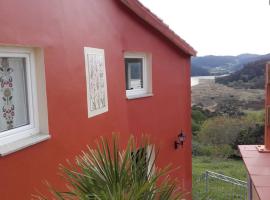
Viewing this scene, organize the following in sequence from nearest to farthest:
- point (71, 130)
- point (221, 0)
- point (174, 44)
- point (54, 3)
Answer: point (54, 3), point (71, 130), point (174, 44), point (221, 0)

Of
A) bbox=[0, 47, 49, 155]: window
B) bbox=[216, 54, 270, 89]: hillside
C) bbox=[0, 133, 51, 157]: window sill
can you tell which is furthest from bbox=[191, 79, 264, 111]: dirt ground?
bbox=[0, 133, 51, 157]: window sill

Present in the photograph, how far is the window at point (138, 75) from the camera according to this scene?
749cm

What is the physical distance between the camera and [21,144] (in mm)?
3525

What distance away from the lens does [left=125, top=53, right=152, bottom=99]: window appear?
295 inches

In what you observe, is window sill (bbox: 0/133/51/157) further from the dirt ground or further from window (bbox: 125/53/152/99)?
the dirt ground

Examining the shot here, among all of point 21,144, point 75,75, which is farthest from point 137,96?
point 21,144

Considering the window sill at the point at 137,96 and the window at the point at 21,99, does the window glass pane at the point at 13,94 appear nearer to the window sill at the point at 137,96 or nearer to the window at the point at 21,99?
the window at the point at 21,99

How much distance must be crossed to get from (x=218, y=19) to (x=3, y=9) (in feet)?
54.1

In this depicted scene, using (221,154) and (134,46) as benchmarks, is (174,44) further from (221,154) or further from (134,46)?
(221,154)

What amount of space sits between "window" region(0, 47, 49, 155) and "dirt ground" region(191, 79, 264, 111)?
21530mm

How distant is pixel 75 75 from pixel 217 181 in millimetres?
14695

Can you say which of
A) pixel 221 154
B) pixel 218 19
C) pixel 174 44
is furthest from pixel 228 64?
pixel 174 44

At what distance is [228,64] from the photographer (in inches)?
947

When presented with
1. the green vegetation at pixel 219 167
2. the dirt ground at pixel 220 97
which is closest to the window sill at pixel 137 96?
the green vegetation at pixel 219 167
